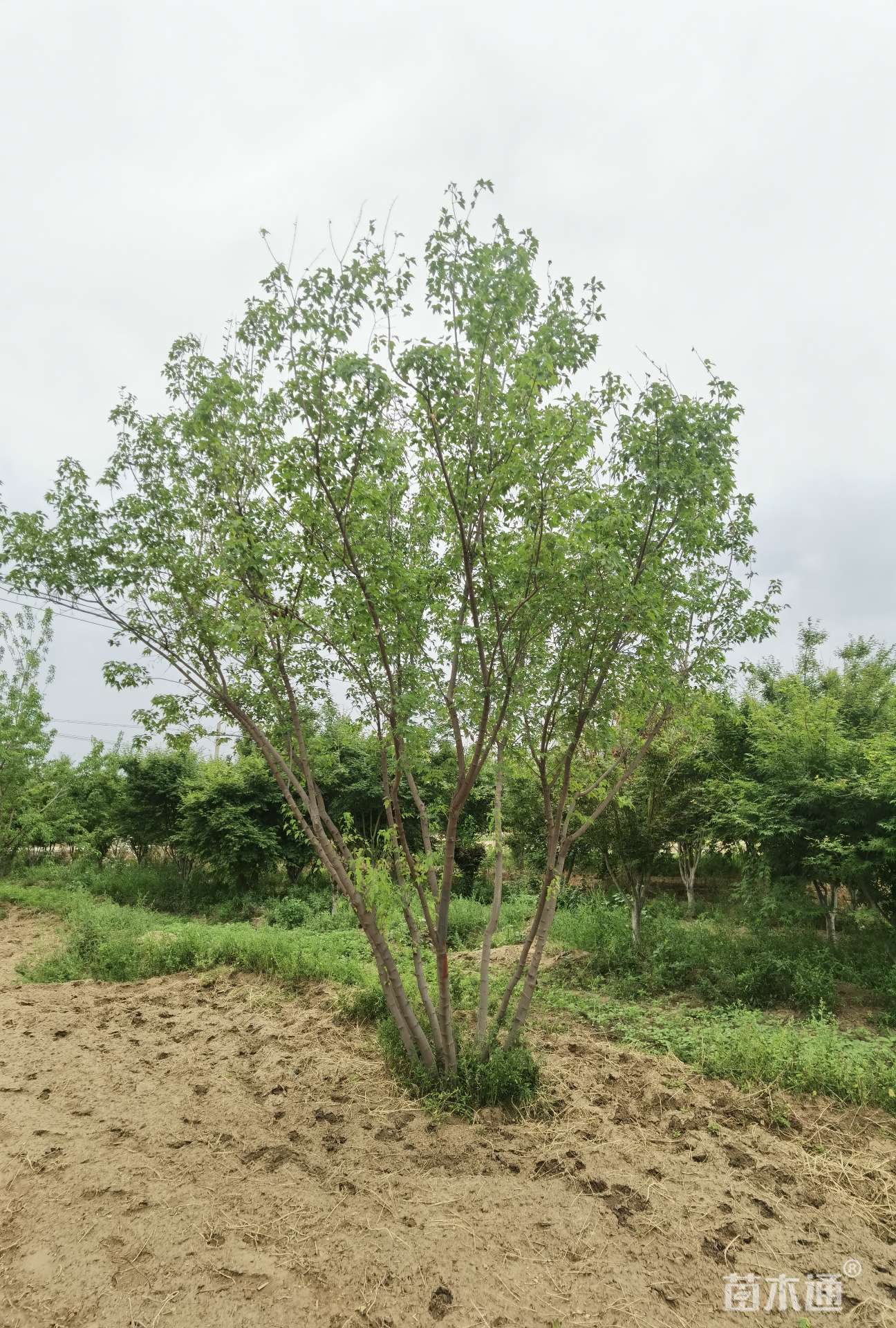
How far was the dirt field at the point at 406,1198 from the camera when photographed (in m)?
3.24

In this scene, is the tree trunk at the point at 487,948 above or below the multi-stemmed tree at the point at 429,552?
below

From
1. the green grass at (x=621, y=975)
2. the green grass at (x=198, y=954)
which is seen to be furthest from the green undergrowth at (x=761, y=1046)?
the green grass at (x=198, y=954)

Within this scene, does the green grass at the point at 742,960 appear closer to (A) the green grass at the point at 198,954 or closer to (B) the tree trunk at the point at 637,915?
(B) the tree trunk at the point at 637,915

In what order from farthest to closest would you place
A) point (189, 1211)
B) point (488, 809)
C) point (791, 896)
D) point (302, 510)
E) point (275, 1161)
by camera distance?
point (488, 809)
point (791, 896)
point (302, 510)
point (275, 1161)
point (189, 1211)

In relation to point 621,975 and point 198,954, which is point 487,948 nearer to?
point 621,975

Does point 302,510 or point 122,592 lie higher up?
point 302,510

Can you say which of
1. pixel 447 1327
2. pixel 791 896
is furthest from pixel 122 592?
pixel 791 896

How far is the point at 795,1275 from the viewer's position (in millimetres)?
3354

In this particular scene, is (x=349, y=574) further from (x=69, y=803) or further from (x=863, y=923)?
(x=69, y=803)

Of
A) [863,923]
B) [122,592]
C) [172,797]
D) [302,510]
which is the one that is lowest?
[863,923]

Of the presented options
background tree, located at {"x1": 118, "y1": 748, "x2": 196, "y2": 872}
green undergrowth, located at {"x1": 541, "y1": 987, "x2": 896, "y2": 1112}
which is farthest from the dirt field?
background tree, located at {"x1": 118, "y1": 748, "x2": 196, "y2": 872}

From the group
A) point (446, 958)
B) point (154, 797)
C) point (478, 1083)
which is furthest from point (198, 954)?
point (154, 797)

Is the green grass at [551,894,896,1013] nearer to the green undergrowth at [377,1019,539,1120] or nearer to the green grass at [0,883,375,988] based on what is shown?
the green grass at [0,883,375,988]

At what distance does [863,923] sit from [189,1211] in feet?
27.7
